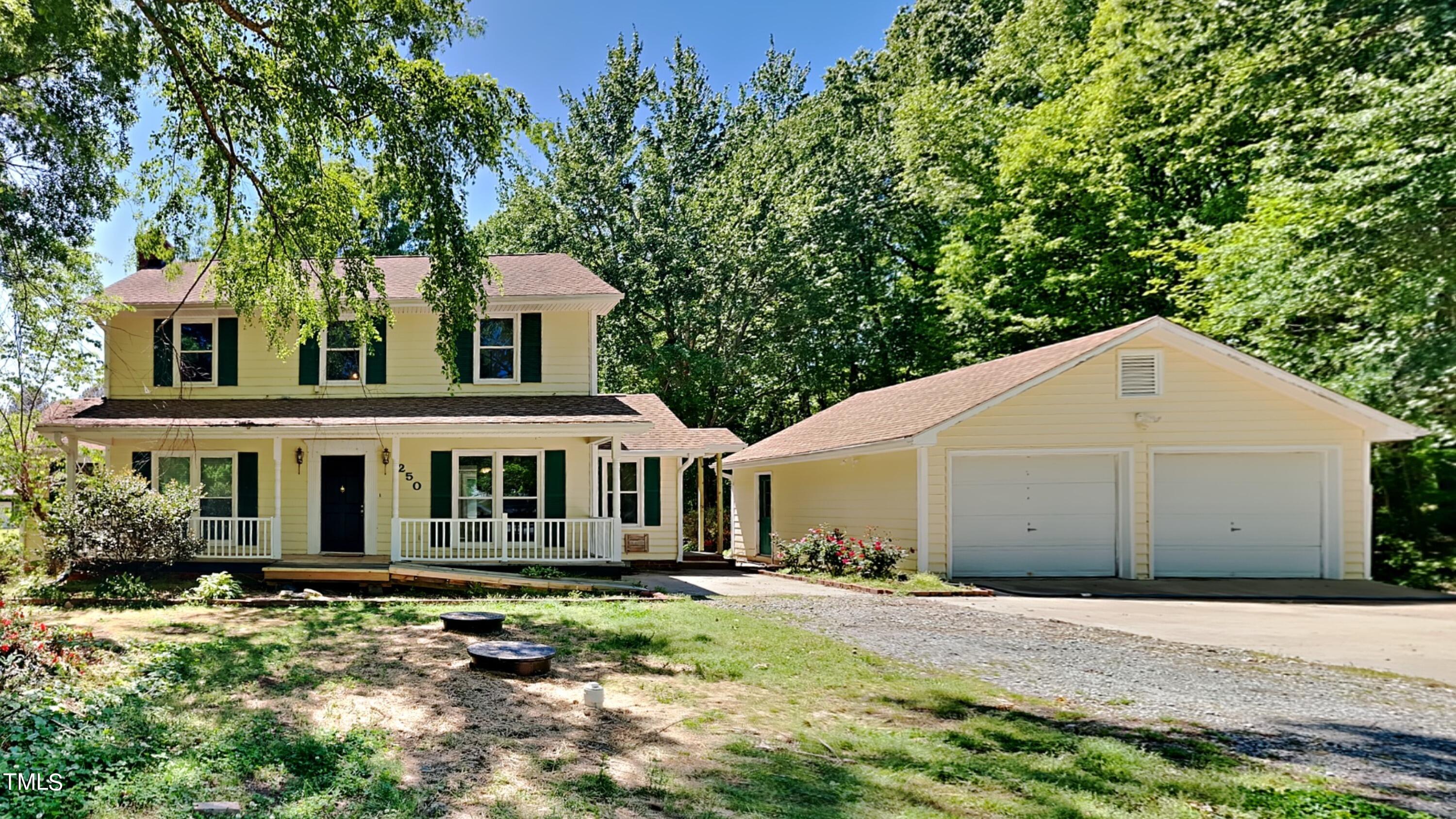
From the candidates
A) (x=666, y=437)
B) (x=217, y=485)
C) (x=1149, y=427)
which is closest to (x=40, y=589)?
(x=217, y=485)

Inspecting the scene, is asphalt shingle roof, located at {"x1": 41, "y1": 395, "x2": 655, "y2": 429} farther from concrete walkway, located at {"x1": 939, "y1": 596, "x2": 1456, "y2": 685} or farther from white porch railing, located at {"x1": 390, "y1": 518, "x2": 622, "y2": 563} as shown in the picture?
concrete walkway, located at {"x1": 939, "y1": 596, "x2": 1456, "y2": 685}

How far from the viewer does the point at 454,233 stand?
30.2 ft

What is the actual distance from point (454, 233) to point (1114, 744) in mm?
8208

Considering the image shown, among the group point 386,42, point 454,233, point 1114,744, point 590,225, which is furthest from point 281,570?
point 590,225

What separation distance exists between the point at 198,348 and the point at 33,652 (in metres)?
11.3

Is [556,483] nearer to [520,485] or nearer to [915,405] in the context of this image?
[520,485]

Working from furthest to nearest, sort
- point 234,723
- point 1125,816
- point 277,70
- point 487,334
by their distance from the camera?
point 487,334 → point 277,70 → point 234,723 → point 1125,816

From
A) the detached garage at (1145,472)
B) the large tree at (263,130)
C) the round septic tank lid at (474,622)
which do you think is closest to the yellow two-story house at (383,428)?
the large tree at (263,130)

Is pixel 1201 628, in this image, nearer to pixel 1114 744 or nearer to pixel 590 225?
pixel 1114 744

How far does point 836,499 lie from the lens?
17078 mm

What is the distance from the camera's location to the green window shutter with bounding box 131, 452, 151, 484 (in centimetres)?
1427

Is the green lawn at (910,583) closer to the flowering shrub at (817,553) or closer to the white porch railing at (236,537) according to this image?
the flowering shrub at (817,553)

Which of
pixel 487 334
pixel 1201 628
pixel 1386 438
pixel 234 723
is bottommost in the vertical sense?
pixel 1201 628

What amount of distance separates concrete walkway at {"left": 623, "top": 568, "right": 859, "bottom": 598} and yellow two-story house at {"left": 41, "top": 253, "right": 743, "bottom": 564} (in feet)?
3.85
